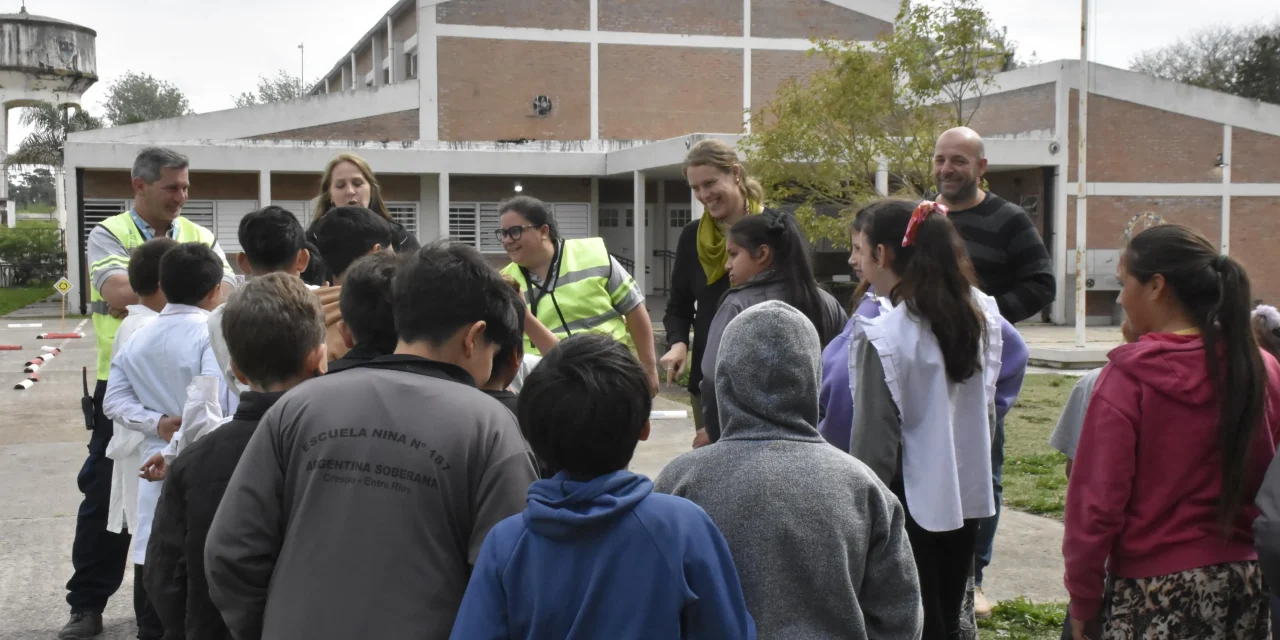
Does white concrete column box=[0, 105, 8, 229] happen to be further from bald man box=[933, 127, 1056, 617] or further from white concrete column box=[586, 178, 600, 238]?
bald man box=[933, 127, 1056, 617]

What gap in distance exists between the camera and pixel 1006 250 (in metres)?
5.10

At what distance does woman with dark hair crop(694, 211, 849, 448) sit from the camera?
171 inches

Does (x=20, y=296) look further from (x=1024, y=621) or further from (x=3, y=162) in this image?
(x=1024, y=621)

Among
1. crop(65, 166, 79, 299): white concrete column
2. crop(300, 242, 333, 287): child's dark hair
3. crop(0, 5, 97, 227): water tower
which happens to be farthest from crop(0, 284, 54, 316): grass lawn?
crop(300, 242, 333, 287): child's dark hair

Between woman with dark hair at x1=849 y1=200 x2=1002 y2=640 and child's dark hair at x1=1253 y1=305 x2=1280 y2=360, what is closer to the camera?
woman with dark hair at x1=849 y1=200 x2=1002 y2=640

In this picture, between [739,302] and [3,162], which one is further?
[3,162]

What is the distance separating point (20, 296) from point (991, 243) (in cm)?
3852

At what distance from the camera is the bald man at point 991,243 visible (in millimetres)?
5004

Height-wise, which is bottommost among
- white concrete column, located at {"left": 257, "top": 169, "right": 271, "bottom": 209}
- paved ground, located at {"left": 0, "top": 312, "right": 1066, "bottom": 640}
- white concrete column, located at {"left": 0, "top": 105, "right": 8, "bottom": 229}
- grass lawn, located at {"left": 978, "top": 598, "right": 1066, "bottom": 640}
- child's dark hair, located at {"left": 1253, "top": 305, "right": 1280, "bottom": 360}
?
paved ground, located at {"left": 0, "top": 312, "right": 1066, "bottom": 640}

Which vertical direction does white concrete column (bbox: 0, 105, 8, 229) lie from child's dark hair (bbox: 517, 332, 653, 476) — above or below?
above

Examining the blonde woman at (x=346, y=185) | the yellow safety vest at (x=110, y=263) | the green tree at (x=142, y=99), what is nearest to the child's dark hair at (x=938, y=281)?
the blonde woman at (x=346, y=185)

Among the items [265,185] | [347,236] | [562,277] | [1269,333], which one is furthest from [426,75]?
[1269,333]

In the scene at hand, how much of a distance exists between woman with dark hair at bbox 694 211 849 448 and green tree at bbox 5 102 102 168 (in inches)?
1867

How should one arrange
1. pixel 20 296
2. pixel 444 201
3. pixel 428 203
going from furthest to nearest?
1. pixel 20 296
2. pixel 428 203
3. pixel 444 201
